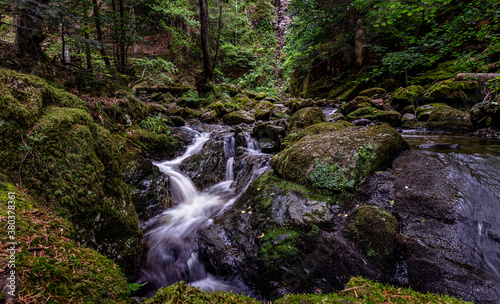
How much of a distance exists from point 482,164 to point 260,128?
6268 millimetres

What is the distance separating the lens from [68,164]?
8.14 feet

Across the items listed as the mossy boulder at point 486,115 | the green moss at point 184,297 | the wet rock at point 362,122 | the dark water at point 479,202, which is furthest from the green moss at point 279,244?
the mossy boulder at point 486,115

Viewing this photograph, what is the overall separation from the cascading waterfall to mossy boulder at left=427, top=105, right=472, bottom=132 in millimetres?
7627

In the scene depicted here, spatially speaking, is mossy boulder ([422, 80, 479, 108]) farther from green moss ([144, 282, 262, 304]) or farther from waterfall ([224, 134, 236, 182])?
green moss ([144, 282, 262, 304])

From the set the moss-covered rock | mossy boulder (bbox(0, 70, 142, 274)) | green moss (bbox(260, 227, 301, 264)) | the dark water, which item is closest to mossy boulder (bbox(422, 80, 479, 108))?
the dark water

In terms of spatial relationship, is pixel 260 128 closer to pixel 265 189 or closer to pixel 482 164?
pixel 265 189

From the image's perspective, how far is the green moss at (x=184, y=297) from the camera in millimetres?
1188

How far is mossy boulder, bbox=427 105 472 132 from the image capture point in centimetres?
678

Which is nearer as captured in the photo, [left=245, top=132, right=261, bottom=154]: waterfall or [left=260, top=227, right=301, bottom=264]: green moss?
[left=260, top=227, right=301, bottom=264]: green moss

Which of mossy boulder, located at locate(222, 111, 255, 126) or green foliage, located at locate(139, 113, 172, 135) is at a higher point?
mossy boulder, located at locate(222, 111, 255, 126)

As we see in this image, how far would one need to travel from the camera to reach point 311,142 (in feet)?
15.6

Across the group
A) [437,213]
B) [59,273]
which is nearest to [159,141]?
[59,273]

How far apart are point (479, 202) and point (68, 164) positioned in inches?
230

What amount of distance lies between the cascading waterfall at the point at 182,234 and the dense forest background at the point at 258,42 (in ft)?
12.6
